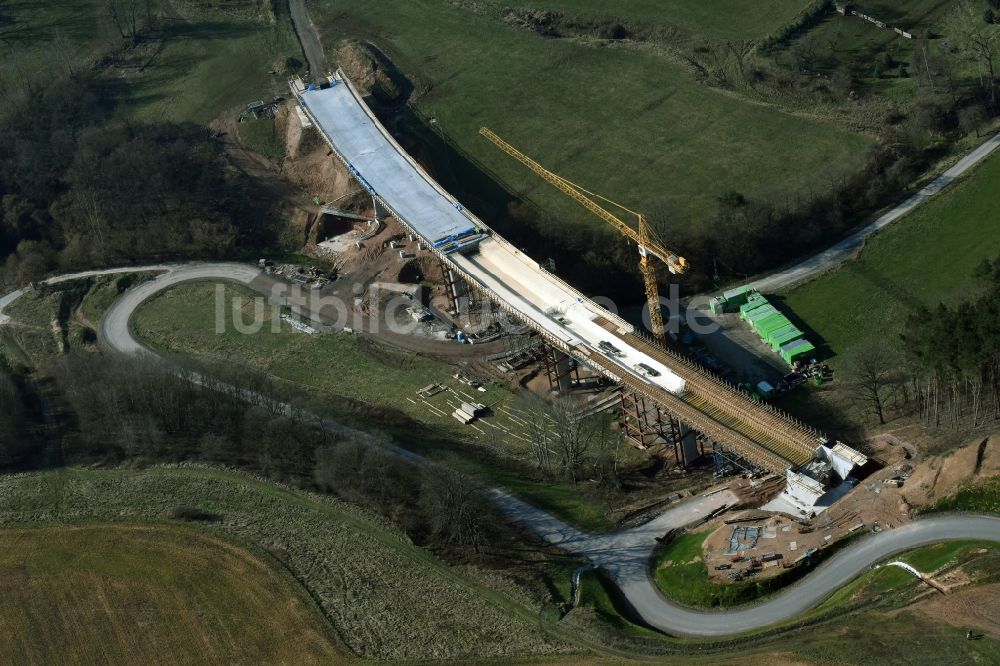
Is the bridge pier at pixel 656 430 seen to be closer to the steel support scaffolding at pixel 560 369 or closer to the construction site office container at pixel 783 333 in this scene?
the steel support scaffolding at pixel 560 369

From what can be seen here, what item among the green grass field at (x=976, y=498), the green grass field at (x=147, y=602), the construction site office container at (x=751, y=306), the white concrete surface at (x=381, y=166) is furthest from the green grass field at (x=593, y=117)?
the green grass field at (x=147, y=602)

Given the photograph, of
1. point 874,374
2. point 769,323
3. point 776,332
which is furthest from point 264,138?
point 874,374

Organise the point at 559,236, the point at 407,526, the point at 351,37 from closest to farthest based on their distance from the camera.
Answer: the point at 407,526, the point at 559,236, the point at 351,37

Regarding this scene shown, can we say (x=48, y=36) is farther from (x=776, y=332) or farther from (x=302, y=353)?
(x=776, y=332)

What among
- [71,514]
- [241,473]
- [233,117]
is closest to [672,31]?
[233,117]

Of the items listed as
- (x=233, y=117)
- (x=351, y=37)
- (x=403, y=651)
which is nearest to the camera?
(x=403, y=651)

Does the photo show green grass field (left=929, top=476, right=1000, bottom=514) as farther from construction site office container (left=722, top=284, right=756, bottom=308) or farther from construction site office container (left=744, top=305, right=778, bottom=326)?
construction site office container (left=722, top=284, right=756, bottom=308)

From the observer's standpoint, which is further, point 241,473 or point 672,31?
point 672,31

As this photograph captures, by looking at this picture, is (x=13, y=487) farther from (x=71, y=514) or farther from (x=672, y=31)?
(x=672, y=31)
